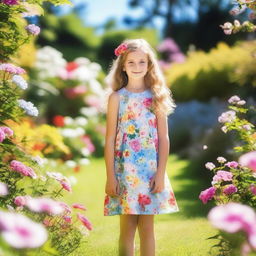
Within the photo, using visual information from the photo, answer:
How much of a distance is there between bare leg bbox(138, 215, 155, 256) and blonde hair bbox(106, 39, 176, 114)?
30.9 inches

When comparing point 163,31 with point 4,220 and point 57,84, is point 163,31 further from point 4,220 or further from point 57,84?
point 4,220

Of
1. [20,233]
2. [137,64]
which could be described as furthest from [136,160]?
[20,233]

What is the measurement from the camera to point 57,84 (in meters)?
15.6

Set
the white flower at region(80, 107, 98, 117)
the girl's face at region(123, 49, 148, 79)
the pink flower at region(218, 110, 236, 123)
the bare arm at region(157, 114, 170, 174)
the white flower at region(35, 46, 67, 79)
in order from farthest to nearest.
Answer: the white flower at region(35, 46, 67, 79), the white flower at region(80, 107, 98, 117), the pink flower at region(218, 110, 236, 123), the girl's face at region(123, 49, 148, 79), the bare arm at region(157, 114, 170, 174)

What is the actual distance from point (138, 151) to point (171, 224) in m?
2.08

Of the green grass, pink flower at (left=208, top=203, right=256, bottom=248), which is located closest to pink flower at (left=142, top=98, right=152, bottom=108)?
the green grass

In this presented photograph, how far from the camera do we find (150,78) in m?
4.51

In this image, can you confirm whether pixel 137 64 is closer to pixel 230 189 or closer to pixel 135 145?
pixel 135 145

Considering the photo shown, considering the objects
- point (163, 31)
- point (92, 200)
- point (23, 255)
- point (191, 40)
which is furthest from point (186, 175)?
point (163, 31)

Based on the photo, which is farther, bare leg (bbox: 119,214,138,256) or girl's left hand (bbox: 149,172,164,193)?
bare leg (bbox: 119,214,138,256)

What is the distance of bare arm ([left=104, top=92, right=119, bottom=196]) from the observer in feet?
13.8

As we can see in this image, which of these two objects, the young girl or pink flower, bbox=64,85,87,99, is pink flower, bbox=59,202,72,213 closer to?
the young girl

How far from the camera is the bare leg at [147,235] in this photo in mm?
4277

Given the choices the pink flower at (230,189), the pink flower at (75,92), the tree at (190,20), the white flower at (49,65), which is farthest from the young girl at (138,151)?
the tree at (190,20)
